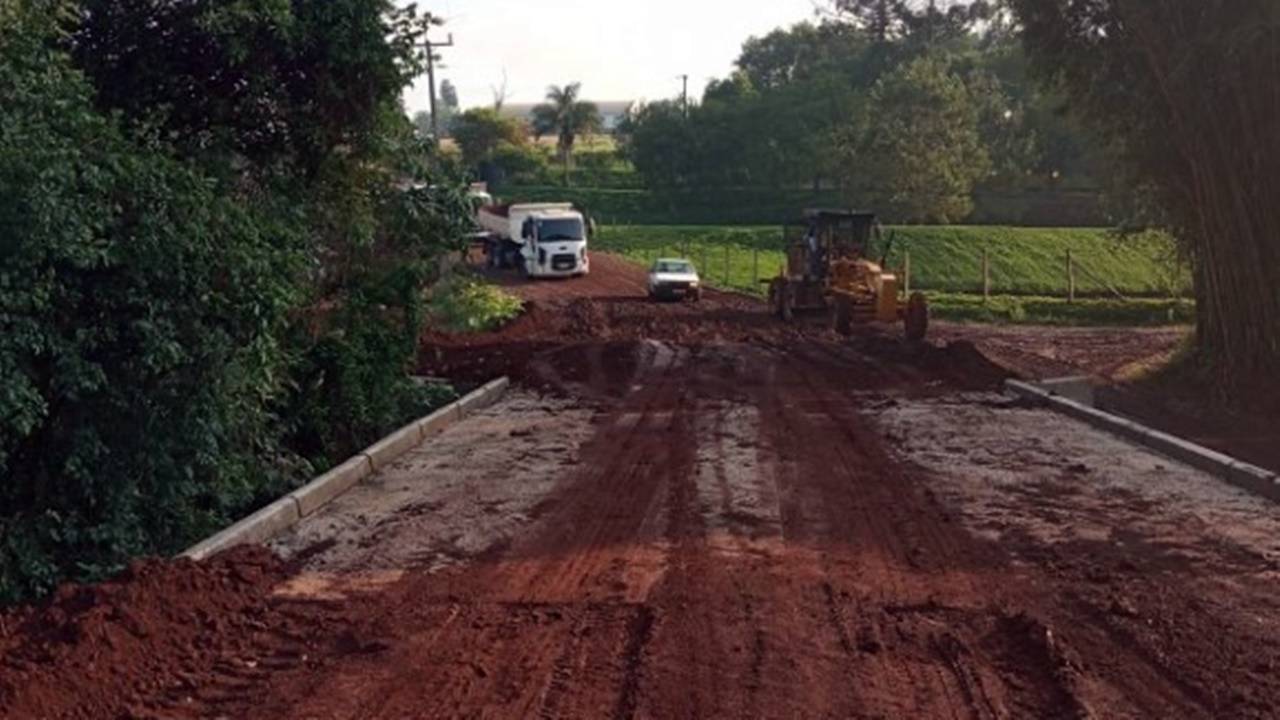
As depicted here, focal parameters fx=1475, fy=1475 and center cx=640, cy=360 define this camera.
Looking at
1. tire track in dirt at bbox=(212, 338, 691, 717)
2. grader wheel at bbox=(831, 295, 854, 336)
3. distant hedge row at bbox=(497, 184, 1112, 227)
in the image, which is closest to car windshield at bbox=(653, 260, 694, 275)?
grader wheel at bbox=(831, 295, 854, 336)

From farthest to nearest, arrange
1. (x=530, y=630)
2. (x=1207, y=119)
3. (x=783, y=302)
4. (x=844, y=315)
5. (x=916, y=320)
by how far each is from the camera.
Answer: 1. (x=783, y=302)
2. (x=844, y=315)
3. (x=916, y=320)
4. (x=1207, y=119)
5. (x=530, y=630)

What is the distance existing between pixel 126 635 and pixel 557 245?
155 ft

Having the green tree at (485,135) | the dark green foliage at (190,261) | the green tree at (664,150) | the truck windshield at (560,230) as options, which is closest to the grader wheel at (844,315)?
the dark green foliage at (190,261)

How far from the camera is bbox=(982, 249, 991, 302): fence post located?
157 ft

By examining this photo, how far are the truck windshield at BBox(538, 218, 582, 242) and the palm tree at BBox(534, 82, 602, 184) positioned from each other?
49223mm

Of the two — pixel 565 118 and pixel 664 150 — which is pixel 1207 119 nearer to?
pixel 664 150

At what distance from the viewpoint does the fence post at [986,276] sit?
47.8 meters

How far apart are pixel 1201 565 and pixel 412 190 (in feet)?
34.1

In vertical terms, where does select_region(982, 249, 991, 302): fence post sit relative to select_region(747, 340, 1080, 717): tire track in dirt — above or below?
below

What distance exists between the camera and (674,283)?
150ft

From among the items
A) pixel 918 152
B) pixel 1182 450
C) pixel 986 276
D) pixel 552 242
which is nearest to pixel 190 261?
pixel 1182 450

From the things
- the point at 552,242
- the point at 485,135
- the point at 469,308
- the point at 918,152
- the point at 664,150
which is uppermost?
the point at 485,135

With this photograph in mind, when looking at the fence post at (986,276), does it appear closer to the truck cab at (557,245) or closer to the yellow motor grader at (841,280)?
the yellow motor grader at (841,280)

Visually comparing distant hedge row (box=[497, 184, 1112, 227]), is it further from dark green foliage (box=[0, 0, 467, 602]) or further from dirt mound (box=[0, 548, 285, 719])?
dirt mound (box=[0, 548, 285, 719])
